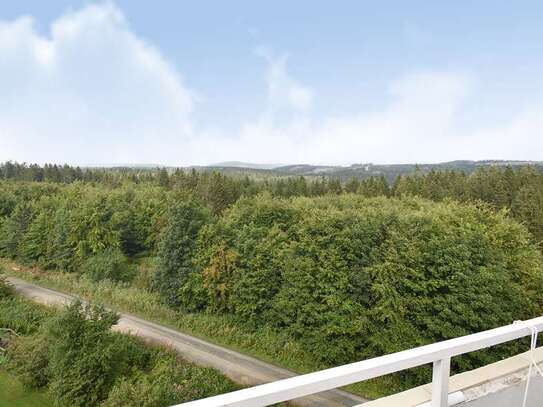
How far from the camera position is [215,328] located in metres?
23.9

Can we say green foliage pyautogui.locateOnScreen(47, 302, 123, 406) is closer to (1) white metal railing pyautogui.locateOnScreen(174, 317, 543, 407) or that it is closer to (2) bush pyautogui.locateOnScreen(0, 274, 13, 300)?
(2) bush pyautogui.locateOnScreen(0, 274, 13, 300)

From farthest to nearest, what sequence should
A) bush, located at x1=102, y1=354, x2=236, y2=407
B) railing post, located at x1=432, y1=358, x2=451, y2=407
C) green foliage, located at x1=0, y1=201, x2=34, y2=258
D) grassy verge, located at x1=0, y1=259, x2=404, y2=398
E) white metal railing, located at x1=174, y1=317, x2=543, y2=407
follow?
1. green foliage, located at x1=0, y1=201, x2=34, y2=258
2. grassy verge, located at x1=0, y1=259, x2=404, y2=398
3. bush, located at x1=102, y1=354, x2=236, y2=407
4. railing post, located at x1=432, y1=358, x2=451, y2=407
5. white metal railing, located at x1=174, y1=317, x2=543, y2=407

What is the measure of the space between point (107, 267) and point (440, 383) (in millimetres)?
35557

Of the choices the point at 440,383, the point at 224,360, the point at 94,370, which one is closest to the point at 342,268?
the point at 224,360

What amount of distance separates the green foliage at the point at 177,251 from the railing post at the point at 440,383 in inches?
1002

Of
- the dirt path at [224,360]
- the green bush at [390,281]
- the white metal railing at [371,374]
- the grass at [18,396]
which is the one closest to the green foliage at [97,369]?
the grass at [18,396]

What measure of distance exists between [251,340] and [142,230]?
908 inches

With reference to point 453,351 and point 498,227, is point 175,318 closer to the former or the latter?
point 498,227

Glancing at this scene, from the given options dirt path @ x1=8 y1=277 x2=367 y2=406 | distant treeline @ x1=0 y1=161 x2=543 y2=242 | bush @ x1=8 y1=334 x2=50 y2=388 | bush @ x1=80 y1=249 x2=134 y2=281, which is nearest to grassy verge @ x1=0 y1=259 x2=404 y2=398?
dirt path @ x1=8 y1=277 x2=367 y2=406

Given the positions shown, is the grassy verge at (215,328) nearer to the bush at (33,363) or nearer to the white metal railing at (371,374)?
the bush at (33,363)

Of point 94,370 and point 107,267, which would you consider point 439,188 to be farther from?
point 94,370

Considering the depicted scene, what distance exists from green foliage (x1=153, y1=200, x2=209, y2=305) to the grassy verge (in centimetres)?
136

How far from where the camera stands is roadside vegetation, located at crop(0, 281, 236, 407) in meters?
15.4

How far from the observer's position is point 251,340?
74.1ft
